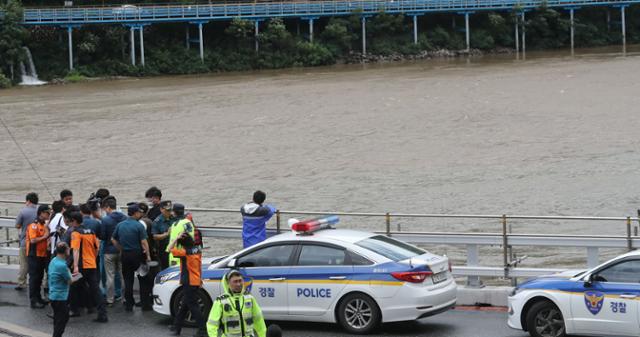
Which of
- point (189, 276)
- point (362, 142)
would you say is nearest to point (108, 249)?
point (189, 276)

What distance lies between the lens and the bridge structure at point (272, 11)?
78.8 metres

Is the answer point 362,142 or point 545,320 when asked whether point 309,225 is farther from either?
point 362,142

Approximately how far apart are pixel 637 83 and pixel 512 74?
11.4m

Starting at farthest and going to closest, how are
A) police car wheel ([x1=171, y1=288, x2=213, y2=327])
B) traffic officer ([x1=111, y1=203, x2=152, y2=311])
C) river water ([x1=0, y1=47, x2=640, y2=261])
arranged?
river water ([x1=0, y1=47, x2=640, y2=261]), traffic officer ([x1=111, y1=203, x2=152, y2=311]), police car wheel ([x1=171, y1=288, x2=213, y2=327])

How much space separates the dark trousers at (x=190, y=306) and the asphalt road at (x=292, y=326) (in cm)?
27

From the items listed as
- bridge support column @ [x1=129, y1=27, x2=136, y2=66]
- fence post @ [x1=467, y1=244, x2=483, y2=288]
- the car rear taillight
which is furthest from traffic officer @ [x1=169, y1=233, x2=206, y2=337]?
bridge support column @ [x1=129, y1=27, x2=136, y2=66]

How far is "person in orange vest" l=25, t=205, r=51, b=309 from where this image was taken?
49.2 feet

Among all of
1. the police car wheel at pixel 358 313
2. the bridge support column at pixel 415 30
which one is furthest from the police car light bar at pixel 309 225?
the bridge support column at pixel 415 30

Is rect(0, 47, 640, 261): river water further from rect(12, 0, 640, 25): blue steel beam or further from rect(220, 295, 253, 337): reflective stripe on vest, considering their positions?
rect(220, 295, 253, 337): reflective stripe on vest

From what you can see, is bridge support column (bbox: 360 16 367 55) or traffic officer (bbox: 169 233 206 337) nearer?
traffic officer (bbox: 169 233 206 337)

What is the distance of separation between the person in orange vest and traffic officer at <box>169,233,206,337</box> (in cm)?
272

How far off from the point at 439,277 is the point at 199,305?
2.95 meters

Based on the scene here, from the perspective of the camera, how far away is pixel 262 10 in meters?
86.4

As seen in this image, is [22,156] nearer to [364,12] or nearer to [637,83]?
[637,83]
